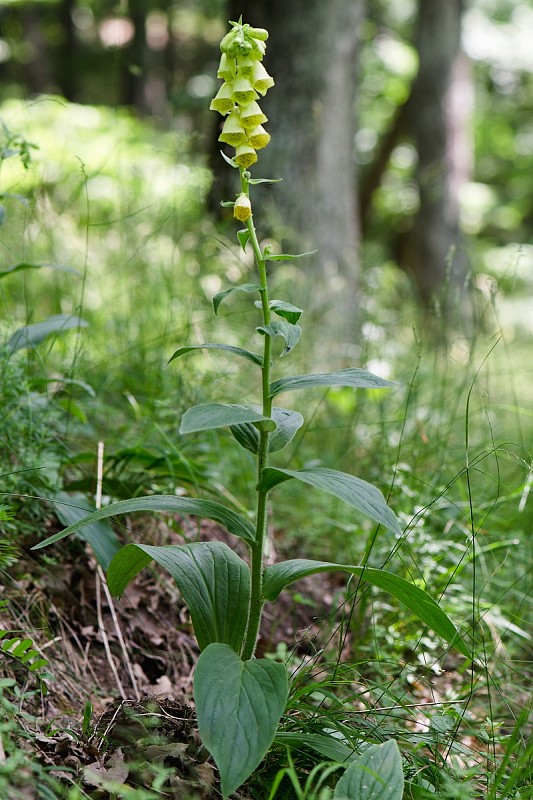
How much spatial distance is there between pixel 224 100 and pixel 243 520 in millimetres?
801

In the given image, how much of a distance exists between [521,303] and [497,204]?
144 inches

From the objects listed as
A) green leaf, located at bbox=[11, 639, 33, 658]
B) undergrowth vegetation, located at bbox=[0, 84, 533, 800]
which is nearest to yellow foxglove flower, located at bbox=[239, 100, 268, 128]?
undergrowth vegetation, located at bbox=[0, 84, 533, 800]

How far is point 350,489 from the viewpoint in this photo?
1.29m

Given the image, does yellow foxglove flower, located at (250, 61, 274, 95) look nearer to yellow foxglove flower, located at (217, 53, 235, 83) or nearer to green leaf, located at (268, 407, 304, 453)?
yellow foxglove flower, located at (217, 53, 235, 83)

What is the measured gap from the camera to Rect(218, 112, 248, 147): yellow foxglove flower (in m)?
1.41

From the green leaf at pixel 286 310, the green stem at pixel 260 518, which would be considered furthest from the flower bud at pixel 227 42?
the green leaf at pixel 286 310

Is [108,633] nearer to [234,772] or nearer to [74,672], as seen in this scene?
[74,672]

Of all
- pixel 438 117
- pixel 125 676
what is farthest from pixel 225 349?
pixel 438 117

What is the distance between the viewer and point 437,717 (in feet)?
4.91

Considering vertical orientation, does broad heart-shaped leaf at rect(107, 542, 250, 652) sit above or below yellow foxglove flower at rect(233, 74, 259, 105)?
below

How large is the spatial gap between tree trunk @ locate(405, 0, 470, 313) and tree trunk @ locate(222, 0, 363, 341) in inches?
141

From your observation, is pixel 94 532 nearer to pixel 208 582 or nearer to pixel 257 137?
pixel 208 582

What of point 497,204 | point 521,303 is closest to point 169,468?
point 521,303

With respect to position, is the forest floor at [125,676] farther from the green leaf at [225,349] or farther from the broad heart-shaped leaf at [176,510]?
the green leaf at [225,349]
